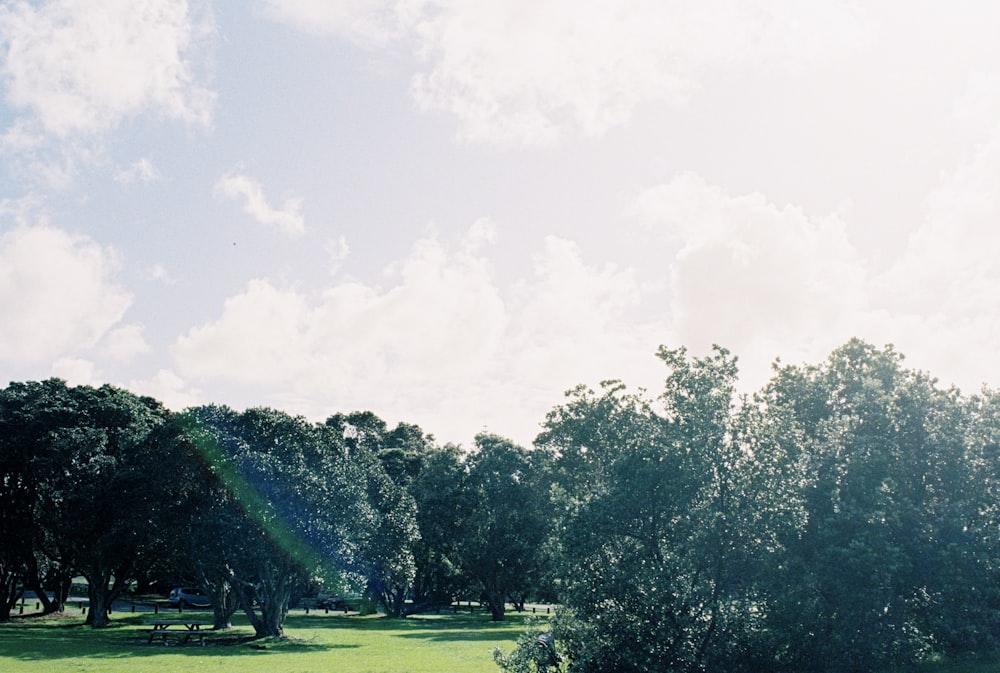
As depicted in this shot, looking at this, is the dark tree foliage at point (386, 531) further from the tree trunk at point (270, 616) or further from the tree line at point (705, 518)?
the tree trunk at point (270, 616)

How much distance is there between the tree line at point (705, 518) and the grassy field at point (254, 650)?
400 centimetres

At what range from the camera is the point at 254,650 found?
34.5 m

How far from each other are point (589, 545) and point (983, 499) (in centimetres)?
Answer: 1625

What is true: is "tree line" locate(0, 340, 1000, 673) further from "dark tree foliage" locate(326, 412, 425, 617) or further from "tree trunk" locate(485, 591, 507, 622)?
"tree trunk" locate(485, 591, 507, 622)

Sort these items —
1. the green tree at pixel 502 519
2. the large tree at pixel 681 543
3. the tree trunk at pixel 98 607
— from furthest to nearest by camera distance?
the green tree at pixel 502 519 → the tree trunk at pixel 98 607 → the large tree at pixel 681 543

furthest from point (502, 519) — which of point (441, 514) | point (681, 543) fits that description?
point (681, 543)

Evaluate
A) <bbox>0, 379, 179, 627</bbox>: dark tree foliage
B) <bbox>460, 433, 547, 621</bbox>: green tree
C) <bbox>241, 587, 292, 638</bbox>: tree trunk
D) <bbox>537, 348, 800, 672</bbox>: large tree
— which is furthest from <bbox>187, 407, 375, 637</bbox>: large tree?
<bbox>460, 433, 547, 621</bbox>: green tree

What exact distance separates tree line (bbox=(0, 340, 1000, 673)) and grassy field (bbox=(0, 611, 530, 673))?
4.00m

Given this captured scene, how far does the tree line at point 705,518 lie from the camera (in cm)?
2305

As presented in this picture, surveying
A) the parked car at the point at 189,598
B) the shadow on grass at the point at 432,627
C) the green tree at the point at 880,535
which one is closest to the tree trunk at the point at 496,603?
the shadow on grass at the point at 432,627

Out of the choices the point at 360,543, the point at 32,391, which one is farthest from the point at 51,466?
the point at 360,543

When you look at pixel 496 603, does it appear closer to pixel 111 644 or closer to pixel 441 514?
pixel 441 514

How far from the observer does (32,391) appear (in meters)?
49.1

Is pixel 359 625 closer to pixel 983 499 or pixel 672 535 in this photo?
pixel 672 535
